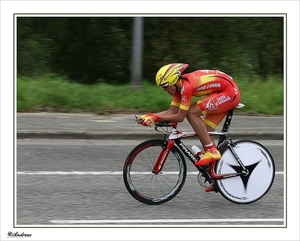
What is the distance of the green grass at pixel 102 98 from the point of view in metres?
13.6

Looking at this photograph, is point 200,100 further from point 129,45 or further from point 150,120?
point 129,45

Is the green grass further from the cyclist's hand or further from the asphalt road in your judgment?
the cyclist's hand

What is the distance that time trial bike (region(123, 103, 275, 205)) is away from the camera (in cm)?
717

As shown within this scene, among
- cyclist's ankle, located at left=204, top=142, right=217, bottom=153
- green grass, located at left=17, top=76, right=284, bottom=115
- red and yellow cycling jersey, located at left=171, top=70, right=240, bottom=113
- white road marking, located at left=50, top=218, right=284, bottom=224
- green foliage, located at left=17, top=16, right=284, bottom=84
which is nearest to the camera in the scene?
white road marking, located at left=50, top=218, right=284, bottom=224

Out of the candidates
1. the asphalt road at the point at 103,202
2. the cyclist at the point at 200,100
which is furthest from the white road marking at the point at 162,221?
the cyclist at the point at 200,100

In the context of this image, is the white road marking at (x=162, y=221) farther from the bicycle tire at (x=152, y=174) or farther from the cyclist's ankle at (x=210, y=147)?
the cyclist's ankle at (x=210, y=147)

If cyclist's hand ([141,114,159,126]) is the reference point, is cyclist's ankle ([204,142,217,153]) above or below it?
below

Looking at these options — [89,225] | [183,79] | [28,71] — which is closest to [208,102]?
[183,79]

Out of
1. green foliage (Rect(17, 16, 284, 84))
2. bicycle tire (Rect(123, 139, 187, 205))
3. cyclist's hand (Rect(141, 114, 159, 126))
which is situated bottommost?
bicycle tire (Rect(123, 139, 187, 205))

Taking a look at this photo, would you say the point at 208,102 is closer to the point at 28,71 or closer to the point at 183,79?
the point at 183,79

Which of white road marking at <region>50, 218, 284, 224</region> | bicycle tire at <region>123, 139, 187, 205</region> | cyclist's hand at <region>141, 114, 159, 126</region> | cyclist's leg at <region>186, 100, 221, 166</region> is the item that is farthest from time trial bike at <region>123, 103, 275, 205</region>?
white road marking at <region>50, 218, 284, 224</region>

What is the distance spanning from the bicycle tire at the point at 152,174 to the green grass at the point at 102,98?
20.2ft

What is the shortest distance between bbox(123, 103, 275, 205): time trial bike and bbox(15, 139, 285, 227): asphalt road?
0.15 meters

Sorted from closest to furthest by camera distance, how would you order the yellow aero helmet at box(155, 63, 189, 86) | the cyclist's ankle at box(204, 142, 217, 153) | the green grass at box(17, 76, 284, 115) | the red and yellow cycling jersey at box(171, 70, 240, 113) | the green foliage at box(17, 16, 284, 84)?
1. the yellow aero helmet at box(155, 63, 189, 86)
2. the red and yellow cycling jersey at box(171, 70, 240, 113)
3. the cyclist's ankle at box(204, 142, 217, 153)
4. the green grass at box(17, 76, 284, 115)
5. the green foliage at box(17, 16, 284, 84)
